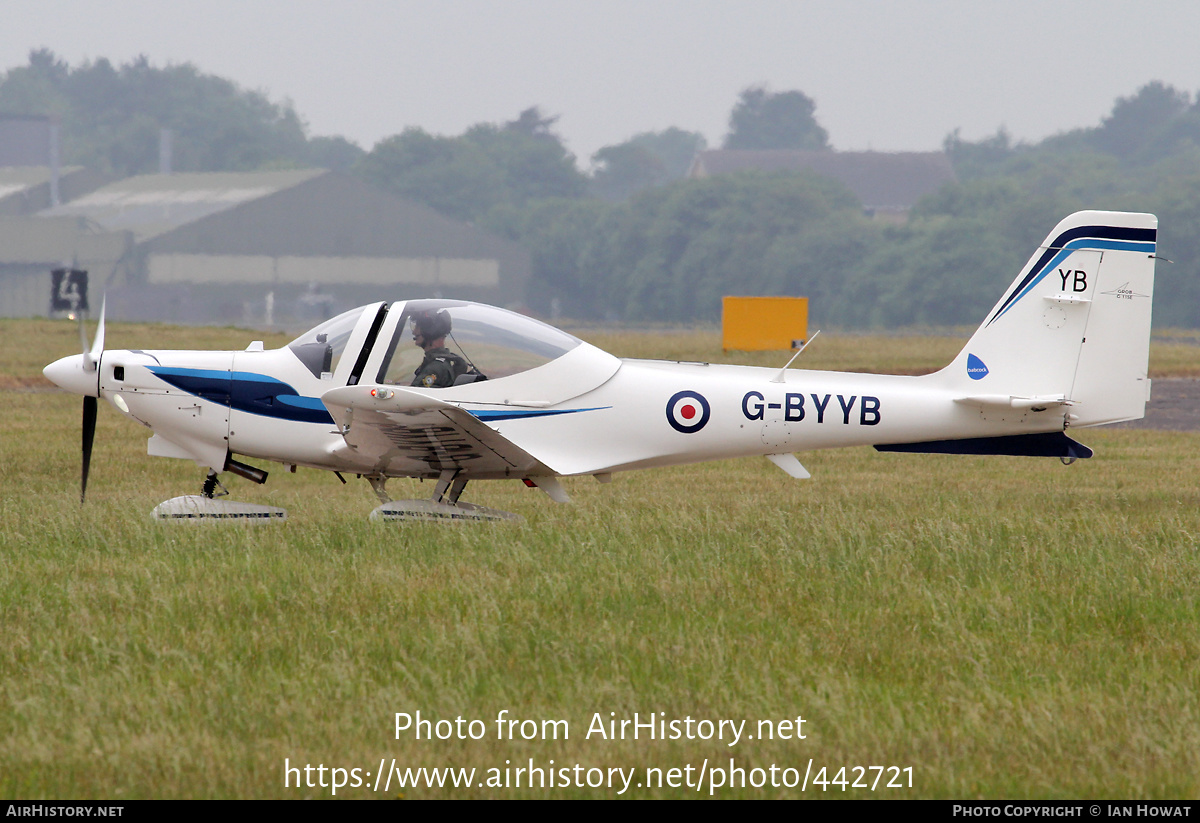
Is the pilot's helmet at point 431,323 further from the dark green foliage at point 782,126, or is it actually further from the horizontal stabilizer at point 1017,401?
the dark green foliage at point 782,126

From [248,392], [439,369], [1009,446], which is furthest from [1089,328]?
[248,392]

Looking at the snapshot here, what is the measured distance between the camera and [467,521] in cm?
880

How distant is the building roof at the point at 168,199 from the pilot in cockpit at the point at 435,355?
5857cm

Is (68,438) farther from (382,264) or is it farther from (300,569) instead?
(382,264)

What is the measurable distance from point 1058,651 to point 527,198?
92.6 metres

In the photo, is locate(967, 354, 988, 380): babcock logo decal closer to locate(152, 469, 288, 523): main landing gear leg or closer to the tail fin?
the tail fin

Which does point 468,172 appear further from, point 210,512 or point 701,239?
point 210,512

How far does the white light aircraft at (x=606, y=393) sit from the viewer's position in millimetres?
8867

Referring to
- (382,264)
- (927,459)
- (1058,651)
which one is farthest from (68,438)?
(382,264)

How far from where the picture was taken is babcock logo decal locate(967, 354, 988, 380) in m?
9.30

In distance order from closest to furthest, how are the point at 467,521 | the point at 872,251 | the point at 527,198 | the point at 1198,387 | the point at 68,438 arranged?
the point at 467,521, the point at 68,438, the point at 1198,387, the point at 872,251, the point at 527,198

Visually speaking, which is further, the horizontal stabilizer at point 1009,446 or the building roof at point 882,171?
the building roof at point 882,171

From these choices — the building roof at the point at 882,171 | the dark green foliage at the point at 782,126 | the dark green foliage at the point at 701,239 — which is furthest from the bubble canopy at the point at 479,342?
the dark green foliage at the point at 782,126

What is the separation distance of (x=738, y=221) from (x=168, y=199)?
108 feet
